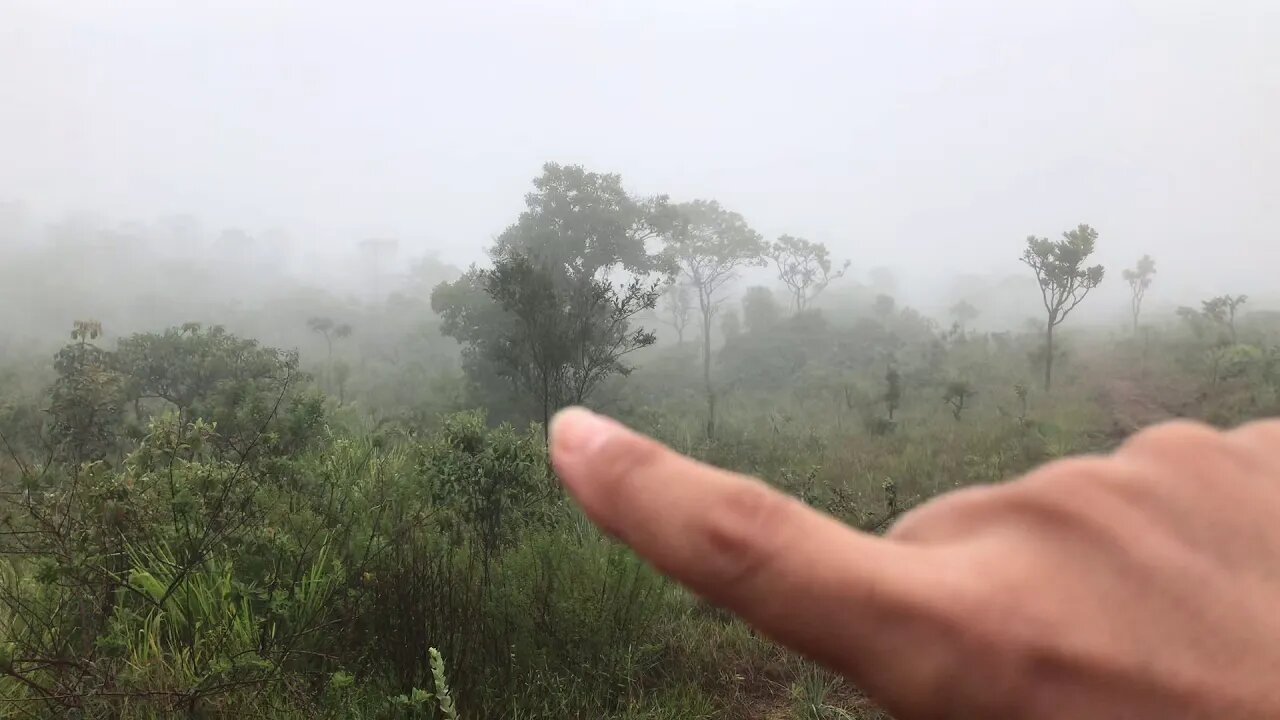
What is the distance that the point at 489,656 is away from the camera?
3172 mm

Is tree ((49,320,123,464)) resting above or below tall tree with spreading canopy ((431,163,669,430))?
below

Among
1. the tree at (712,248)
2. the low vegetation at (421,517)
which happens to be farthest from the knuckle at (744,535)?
the tree at (712,248)

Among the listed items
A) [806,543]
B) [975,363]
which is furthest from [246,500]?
[975,363]

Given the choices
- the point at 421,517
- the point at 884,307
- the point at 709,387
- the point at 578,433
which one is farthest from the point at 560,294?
the point at 884,307

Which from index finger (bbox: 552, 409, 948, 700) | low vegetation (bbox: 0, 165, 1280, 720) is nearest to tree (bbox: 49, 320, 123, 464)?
low vegetation (bbox: 0, 165, 1280, 720)

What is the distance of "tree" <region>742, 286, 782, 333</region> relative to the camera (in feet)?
118

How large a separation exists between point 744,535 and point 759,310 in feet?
123

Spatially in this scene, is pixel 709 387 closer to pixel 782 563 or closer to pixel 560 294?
pixel 560 294

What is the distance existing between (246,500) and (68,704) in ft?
4.10

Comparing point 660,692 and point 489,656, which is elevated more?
point 489,656

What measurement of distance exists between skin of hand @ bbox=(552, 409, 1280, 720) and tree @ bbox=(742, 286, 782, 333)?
34.4 metres

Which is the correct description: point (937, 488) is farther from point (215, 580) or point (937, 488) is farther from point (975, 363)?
point (975, 363)

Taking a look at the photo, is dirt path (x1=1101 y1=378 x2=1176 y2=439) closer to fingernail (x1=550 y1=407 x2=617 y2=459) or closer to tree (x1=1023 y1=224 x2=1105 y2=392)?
tree (x1=1023 y1=224 x2=1105 y2=392)

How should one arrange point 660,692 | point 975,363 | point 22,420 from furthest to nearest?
point 975,363, point 22,420, point 660,692
